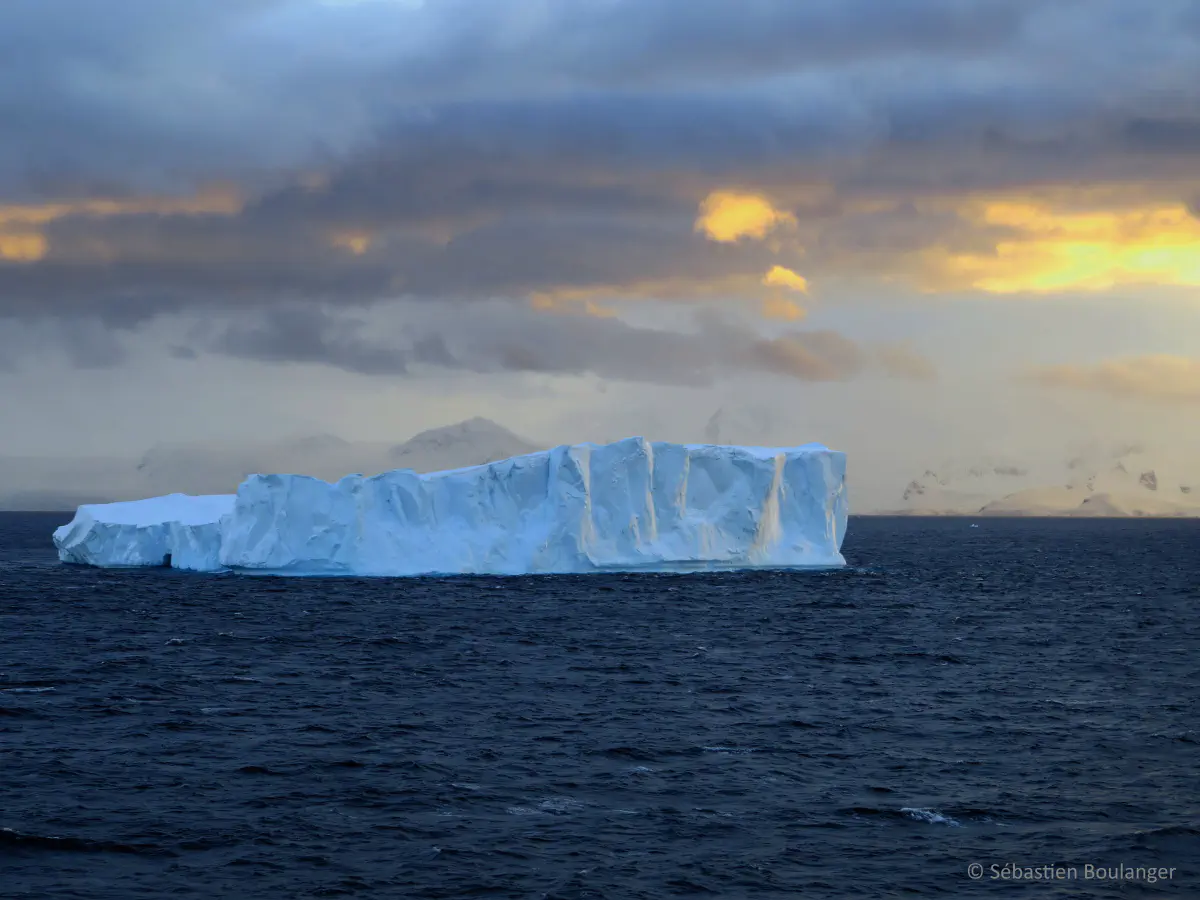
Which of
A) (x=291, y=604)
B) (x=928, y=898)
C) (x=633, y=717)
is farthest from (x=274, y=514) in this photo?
(x=928, y=898)

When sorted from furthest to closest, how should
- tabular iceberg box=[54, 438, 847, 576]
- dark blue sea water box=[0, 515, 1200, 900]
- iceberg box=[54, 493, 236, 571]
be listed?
iceberg box=[54, 493, 236, 571], tabular iceberg box=[54, 438, 847, 576], dark blue sea water box=[0, 515, 1200, 900]

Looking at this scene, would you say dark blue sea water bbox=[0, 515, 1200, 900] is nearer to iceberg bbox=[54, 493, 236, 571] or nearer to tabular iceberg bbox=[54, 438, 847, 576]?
tabular iceberg bbox=[54, 438, 847, 576]

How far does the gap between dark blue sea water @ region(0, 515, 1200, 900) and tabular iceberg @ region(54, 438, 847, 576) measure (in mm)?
9833

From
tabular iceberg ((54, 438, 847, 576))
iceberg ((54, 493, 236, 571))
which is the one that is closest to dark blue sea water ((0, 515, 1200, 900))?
tabular iceberg ((54, 438, 847, 576))

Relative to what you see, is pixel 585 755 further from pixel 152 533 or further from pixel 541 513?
pixel 152 533

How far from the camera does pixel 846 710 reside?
22.3 metres

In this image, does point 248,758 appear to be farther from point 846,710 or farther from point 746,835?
point 846,710

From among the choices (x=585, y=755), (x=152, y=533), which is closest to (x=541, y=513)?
(x=152, y=533)

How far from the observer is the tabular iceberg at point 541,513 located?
46500 millimetres

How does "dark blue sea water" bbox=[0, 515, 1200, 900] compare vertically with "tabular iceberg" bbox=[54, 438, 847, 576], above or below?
below

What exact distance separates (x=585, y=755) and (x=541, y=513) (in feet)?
96.4

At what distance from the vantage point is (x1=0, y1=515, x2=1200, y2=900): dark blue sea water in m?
13.3

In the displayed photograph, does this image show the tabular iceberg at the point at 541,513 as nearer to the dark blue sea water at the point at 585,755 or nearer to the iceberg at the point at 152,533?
the iceberg at the point at 152,533

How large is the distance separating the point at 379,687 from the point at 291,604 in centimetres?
1709
